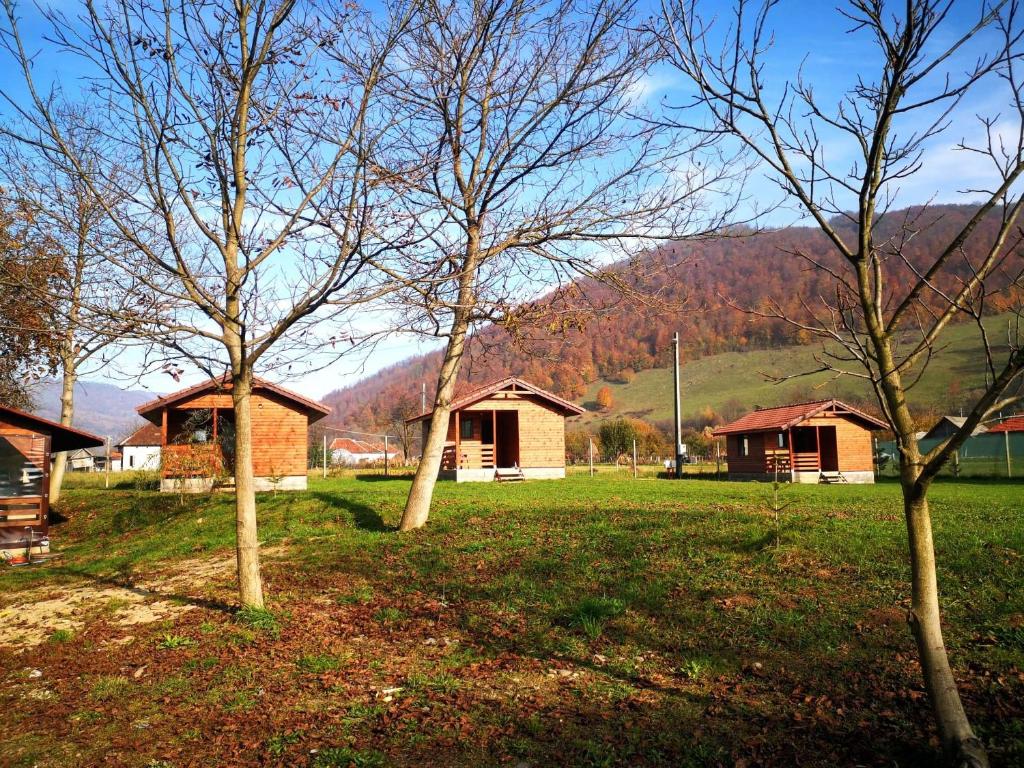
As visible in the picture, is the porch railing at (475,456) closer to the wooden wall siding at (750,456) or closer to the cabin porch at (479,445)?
the cabin porch at (479,445)

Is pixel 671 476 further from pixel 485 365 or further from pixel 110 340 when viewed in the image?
pixel 110 340

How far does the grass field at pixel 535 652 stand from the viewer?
465cm

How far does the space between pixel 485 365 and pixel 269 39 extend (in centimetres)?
642

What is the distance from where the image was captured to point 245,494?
7773 mm

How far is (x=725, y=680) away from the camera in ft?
18.6

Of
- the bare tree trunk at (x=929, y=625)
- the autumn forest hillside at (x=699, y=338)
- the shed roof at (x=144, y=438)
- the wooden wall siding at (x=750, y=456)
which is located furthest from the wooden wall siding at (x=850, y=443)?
the shed roof at (x=144, y=438)

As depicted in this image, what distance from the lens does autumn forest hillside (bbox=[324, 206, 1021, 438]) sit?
6923 millimetres

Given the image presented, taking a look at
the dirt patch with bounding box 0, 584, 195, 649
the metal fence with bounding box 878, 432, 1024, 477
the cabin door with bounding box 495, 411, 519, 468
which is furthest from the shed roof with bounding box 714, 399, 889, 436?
the dirt patch with bounding box 0, 584, 195, 649

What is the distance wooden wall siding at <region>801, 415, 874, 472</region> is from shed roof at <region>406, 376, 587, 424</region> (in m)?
11.5

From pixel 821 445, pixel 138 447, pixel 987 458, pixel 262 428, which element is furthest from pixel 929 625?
pixel 138 447

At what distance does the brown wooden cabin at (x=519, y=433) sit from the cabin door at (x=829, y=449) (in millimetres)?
12413

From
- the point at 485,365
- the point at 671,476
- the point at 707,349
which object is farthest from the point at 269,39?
the point at 707,349

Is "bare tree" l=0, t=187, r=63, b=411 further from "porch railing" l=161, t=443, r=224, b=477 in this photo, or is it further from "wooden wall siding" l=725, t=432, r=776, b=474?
"wooden wall siding" l=725, t=432, r=776, b=474

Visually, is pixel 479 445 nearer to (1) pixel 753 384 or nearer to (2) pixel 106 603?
(2) pixel 106 603
